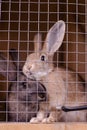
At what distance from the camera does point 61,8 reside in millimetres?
1470

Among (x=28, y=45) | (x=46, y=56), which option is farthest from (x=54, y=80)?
(x=28, y=45)

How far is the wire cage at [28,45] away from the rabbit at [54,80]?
16mm

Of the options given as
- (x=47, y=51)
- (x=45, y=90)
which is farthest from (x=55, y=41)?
(x=45, y=90)

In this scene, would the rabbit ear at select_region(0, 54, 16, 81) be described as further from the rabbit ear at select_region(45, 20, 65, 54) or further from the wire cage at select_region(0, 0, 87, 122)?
the rabbit ear at select_region(45, 20, 65, 54)

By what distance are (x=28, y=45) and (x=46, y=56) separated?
0.41 ft

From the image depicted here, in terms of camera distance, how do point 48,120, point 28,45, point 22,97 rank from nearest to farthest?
point 48,120, point 22,97, point 28,45

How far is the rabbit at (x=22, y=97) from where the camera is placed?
123 cm

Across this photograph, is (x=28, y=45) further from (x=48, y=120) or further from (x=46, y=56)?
(x=48, y=120)

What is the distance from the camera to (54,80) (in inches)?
49.2

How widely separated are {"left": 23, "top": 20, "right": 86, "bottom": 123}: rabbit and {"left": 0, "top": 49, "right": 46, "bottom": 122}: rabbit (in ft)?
0.07

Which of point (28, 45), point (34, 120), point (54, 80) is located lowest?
point (34, 120)

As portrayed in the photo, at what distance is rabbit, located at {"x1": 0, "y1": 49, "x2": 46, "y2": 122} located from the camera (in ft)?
4.03

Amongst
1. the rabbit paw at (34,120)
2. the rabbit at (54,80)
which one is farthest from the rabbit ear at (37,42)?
the rabbit paw at (34,120)

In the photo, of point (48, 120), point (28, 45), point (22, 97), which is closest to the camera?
point (48, 120)
